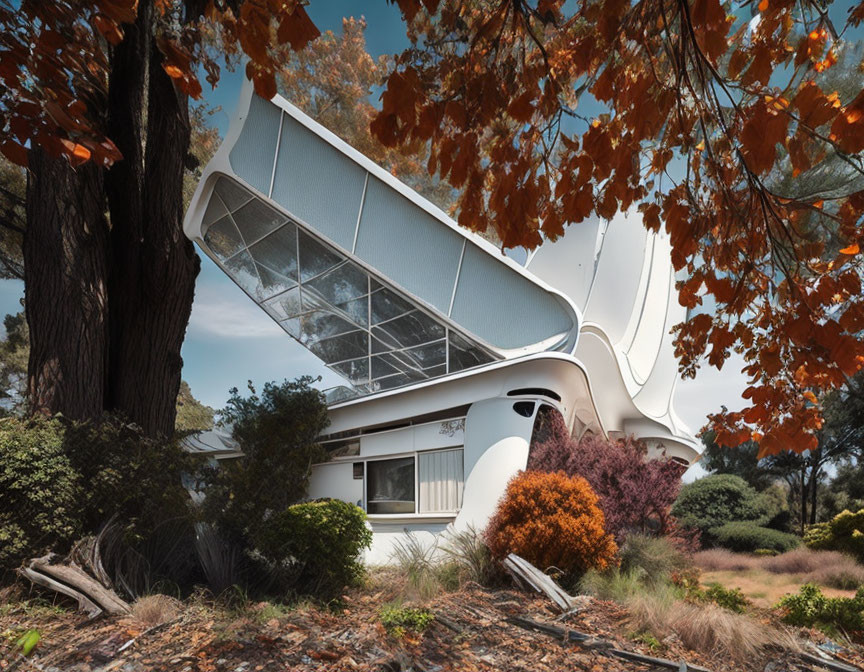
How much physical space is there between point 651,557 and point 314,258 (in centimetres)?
1086

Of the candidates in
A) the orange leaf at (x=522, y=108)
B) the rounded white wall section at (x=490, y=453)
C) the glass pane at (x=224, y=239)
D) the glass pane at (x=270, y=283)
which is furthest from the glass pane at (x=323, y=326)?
the orange leaf at (x=522, y=108)

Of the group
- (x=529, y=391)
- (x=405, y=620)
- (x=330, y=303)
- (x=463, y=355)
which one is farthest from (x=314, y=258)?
(x=405, y=620)

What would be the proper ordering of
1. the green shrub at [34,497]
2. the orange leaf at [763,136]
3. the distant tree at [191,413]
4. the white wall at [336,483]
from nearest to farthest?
1. the orange leaf at [763,136]
2. the green shrub at [34,497]
3. the white wall at [336,483]
4. the distant tree at [191,413]

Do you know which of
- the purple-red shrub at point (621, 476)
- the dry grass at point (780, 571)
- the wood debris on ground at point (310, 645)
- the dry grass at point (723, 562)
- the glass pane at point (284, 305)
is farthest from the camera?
the glass pane at point (284, 305)

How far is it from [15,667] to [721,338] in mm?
5474

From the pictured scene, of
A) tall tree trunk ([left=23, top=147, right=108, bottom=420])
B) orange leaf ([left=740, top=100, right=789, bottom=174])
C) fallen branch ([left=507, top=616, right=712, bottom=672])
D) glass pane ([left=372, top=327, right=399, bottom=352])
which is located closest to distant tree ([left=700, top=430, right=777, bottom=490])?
glass pane ([left=372, top=327, right=399, bottom=352])

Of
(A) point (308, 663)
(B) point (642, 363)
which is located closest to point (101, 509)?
(A) point (308, 663)

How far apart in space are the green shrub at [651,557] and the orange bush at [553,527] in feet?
2.52

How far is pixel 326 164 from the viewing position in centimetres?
1435

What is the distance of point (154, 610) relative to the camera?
5488 millimetres

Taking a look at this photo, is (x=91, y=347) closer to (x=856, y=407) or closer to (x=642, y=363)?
(x=642, y=363)

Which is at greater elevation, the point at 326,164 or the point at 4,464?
the point at 326,164

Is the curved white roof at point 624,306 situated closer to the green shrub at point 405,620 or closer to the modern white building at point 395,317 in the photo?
the modern white building at point 395,317

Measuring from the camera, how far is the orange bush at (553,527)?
29.3ft
